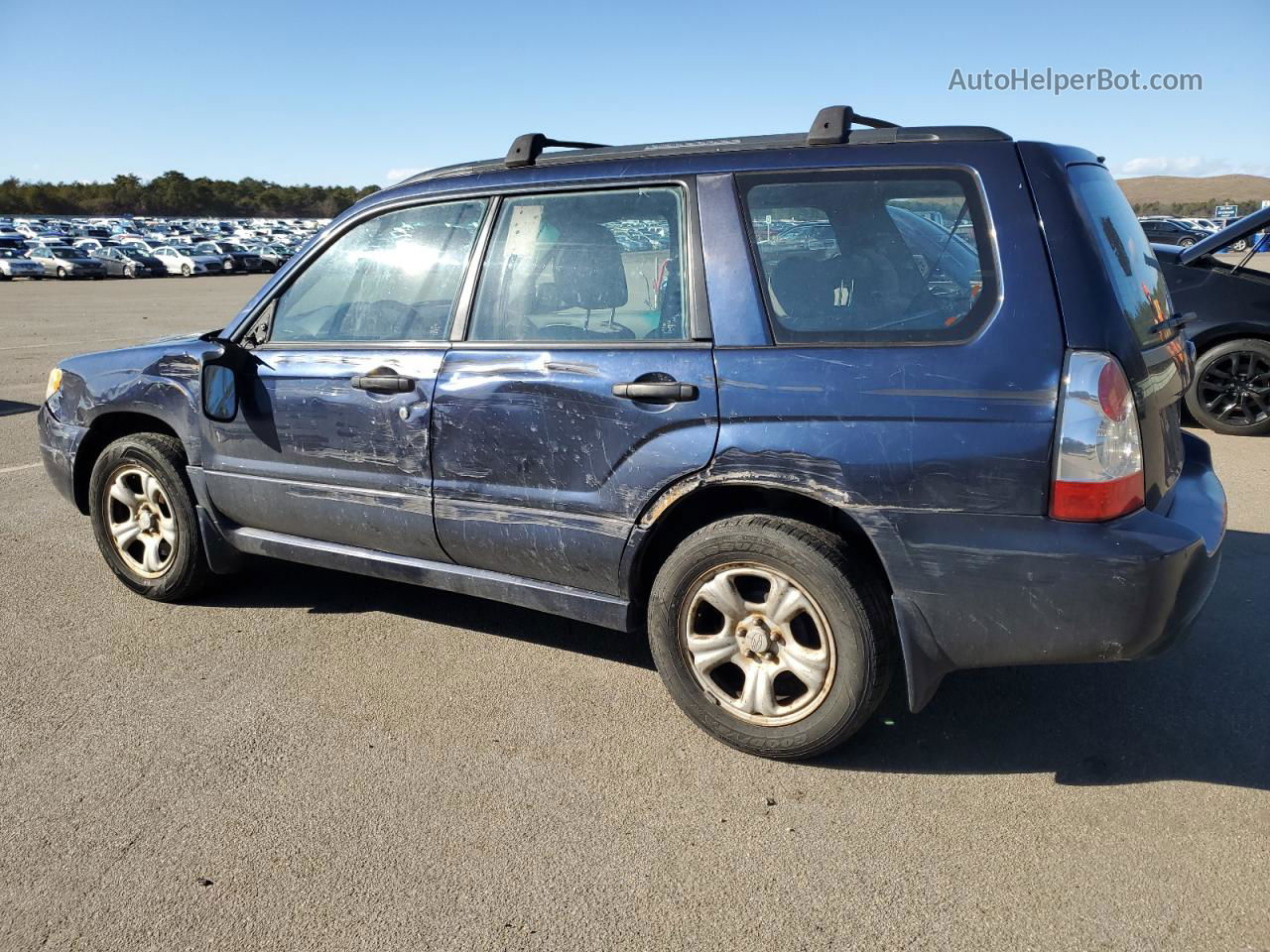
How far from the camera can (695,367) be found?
3.26 m

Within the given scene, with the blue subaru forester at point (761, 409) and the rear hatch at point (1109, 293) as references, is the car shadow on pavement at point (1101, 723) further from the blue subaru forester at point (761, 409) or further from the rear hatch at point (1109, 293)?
the rear hatch at point (1109, 293)

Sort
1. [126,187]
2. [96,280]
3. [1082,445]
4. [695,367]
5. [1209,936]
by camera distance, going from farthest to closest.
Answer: [126,187] → [96,280] → [695,367] → [1082,445] → [1209,936]

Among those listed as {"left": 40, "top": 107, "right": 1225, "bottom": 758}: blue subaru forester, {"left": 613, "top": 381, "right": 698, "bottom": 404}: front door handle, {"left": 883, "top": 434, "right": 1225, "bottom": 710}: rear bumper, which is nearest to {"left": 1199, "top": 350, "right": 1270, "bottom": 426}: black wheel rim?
{"left": 40, "top": 107, "right": 1225, "bottom": 758}: blue subaru forester

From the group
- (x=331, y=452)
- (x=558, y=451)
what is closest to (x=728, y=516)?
(x=558, y=451)

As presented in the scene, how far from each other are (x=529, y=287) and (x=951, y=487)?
1650mm

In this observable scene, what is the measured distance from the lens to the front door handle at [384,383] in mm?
3795

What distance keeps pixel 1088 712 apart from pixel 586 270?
229 centimetres

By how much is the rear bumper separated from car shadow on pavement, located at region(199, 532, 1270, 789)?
15.8 inches

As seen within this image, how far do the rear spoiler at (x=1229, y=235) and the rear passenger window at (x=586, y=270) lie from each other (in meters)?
5.64

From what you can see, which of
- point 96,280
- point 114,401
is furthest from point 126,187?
point 114,401

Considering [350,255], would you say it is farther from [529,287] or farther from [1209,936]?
[1209,936]

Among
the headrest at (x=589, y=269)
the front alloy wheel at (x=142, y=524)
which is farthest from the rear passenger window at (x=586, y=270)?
the front alloy wheel at (x=142, y=524)

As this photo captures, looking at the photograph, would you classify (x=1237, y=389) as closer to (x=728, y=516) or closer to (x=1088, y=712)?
(x=1088, y=712)

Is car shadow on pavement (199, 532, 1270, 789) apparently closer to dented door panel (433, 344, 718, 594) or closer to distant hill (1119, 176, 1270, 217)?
dented door panel (433, 344, 718, 594)
